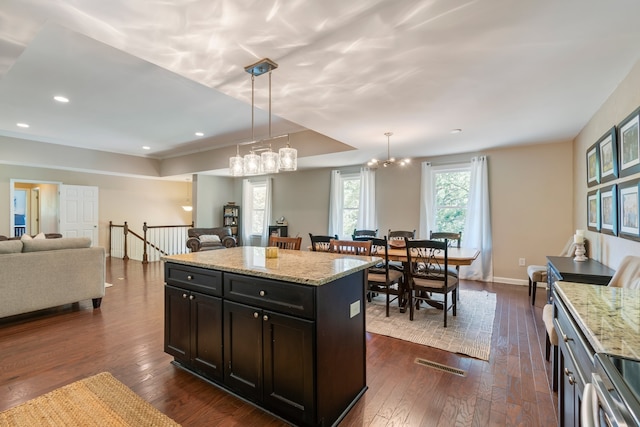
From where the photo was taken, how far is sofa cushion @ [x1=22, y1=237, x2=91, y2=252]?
11.1ft

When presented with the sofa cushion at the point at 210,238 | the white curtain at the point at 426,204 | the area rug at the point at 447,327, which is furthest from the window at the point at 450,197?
the sofa cushion at the point at 210,238

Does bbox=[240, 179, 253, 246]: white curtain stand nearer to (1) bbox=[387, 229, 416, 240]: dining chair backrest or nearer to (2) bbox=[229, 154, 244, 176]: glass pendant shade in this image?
(1) bbox=[387, 229, 416, 240]: dining chair backrest

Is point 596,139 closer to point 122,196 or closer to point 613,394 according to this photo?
point 613,394

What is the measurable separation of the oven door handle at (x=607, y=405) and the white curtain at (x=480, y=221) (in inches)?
198

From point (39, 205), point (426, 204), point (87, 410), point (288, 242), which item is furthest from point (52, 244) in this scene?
point (39, 205)

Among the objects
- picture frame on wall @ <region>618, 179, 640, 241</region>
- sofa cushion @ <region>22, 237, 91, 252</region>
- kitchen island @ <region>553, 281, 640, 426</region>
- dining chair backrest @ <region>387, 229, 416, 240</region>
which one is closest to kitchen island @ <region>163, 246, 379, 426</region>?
kitchen island @ <region>553, 281, 640, 426</region>

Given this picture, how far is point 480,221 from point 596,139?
224 cm

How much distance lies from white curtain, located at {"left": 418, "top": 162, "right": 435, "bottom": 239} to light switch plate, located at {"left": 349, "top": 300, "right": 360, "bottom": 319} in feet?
14.0

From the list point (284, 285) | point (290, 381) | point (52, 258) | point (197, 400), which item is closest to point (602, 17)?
point (284, 285)

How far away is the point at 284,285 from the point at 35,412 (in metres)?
1.77

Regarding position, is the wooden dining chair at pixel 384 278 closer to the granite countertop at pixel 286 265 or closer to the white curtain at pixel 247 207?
the granite countertop at pixel 286 265

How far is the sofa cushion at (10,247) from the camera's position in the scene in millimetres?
3191

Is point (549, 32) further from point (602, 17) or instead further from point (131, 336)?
point (131, 336)

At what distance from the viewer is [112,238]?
802 centimetres
